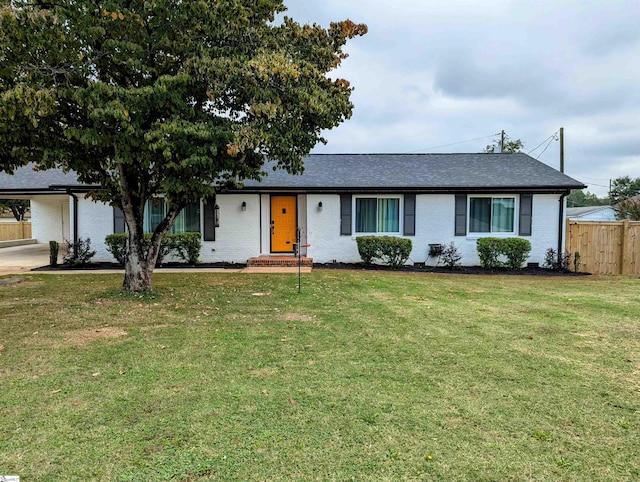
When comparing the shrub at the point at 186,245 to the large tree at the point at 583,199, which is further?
the large tree at the point at 583,199

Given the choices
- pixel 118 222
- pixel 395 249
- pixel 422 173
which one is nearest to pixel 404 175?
pixel 422 173

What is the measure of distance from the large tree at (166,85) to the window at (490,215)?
23.3 feet

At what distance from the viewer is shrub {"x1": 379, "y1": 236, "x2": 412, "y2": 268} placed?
1159 centimetres

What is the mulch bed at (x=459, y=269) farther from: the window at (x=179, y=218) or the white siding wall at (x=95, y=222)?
the white siding wall at (x=95, y=222)

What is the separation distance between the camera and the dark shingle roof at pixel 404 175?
1208 centimetres

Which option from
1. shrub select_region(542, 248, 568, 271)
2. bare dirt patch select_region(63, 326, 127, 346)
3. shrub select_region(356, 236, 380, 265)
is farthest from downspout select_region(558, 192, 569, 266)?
bare dirt patch select_region(63, 326, 127, 346)

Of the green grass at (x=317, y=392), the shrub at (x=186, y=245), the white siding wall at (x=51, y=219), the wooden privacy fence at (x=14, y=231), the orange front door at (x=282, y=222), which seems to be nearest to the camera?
the green grass at (x=317, y=392)

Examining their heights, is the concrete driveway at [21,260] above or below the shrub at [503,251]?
below

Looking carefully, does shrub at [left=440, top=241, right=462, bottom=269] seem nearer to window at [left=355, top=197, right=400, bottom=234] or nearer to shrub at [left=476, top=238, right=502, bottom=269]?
shrub at [left=476, top=238, right=502, bottom=269]

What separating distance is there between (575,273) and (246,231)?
10.2 m

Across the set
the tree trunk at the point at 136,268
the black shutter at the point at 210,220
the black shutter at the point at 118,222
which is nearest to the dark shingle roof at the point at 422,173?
the black shutter at the point at 210,220

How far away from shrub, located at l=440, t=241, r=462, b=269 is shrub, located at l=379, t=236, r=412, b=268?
4.01 feet

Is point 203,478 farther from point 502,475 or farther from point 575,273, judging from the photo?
point 575,273

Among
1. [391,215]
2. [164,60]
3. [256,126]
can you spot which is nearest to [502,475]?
[256,126]
